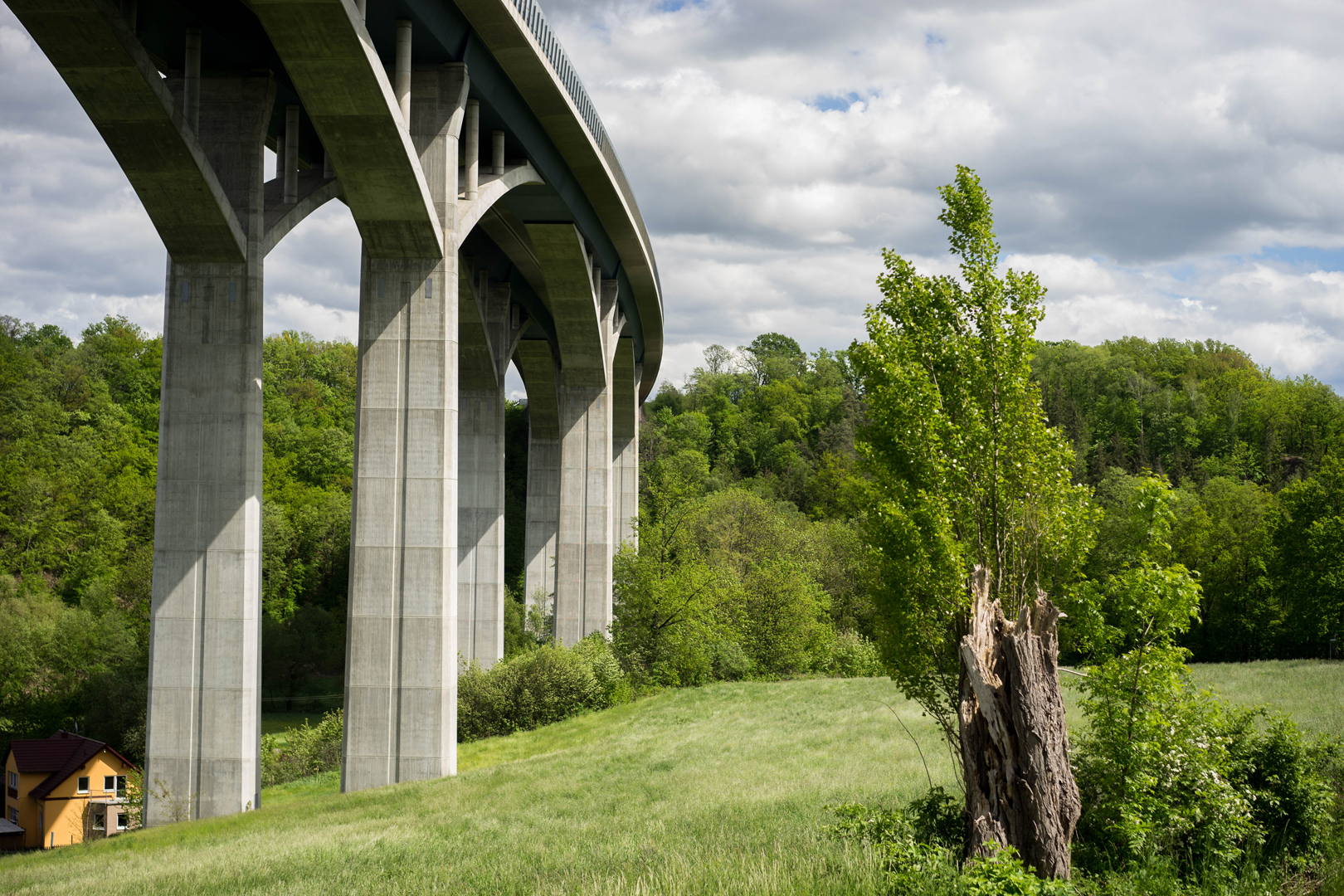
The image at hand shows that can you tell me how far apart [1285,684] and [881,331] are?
22634 mm

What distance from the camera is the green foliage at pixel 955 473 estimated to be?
30.4 ft

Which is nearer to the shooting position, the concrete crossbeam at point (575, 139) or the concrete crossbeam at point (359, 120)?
the concrete crossbeam at point (359, 120)

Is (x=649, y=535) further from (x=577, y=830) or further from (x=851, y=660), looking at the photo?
(x=577, y=830)

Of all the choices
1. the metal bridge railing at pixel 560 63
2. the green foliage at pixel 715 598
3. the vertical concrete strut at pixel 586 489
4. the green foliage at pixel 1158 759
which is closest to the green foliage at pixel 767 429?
the green foliage at pixel 715 598

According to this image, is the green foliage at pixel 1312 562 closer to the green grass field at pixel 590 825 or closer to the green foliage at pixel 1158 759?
the green grass field at pixel 590 825

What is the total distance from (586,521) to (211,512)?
19.1 m

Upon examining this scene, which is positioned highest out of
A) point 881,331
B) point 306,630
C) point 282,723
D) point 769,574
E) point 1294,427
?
point 1294,427

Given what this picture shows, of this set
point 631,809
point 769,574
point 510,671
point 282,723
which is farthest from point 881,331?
point 282,723

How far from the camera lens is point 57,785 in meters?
32.7

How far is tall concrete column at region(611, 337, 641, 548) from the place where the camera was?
45156mm

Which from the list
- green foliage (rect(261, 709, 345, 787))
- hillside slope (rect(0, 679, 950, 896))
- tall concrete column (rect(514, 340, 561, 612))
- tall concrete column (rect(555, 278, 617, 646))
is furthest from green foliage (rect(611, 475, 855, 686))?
hillside slope (rect(0, 679, 950, 896))

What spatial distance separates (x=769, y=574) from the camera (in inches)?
1540

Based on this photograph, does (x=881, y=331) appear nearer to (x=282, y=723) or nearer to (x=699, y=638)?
(x=699, y=638)

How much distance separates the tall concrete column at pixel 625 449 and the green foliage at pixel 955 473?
34509 millimetres
